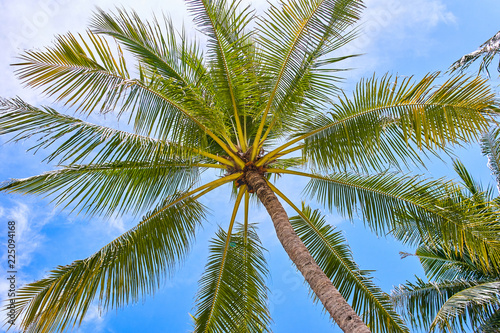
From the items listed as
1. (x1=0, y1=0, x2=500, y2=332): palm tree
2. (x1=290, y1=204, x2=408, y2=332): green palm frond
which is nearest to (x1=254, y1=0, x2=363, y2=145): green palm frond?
(x1=0, y1=0, x2=500, y2=332): palm tree

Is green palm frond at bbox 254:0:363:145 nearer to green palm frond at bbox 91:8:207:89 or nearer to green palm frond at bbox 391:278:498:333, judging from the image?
green palm frond at bbox 91:8:207:89

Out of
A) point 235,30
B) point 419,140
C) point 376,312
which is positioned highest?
point 235,30

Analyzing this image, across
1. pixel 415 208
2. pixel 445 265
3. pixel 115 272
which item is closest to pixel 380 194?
pixel 415 208

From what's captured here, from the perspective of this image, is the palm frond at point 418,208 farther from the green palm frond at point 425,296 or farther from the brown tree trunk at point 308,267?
the green palm frond at point 425,296

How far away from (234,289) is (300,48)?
389 centimetres

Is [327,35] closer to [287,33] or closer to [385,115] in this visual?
[287,33]

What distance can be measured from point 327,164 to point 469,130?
1.81m

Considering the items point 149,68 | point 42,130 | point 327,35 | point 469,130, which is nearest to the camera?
point 469,130

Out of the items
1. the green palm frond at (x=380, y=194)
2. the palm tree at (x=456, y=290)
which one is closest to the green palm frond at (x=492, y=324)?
the palm tree at (x=456, y=290)

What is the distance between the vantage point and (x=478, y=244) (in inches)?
212

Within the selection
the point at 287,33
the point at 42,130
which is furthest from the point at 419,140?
the point at 42,130

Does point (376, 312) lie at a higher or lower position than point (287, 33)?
lower

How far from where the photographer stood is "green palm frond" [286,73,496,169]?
15.3ft

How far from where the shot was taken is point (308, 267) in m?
4.97
